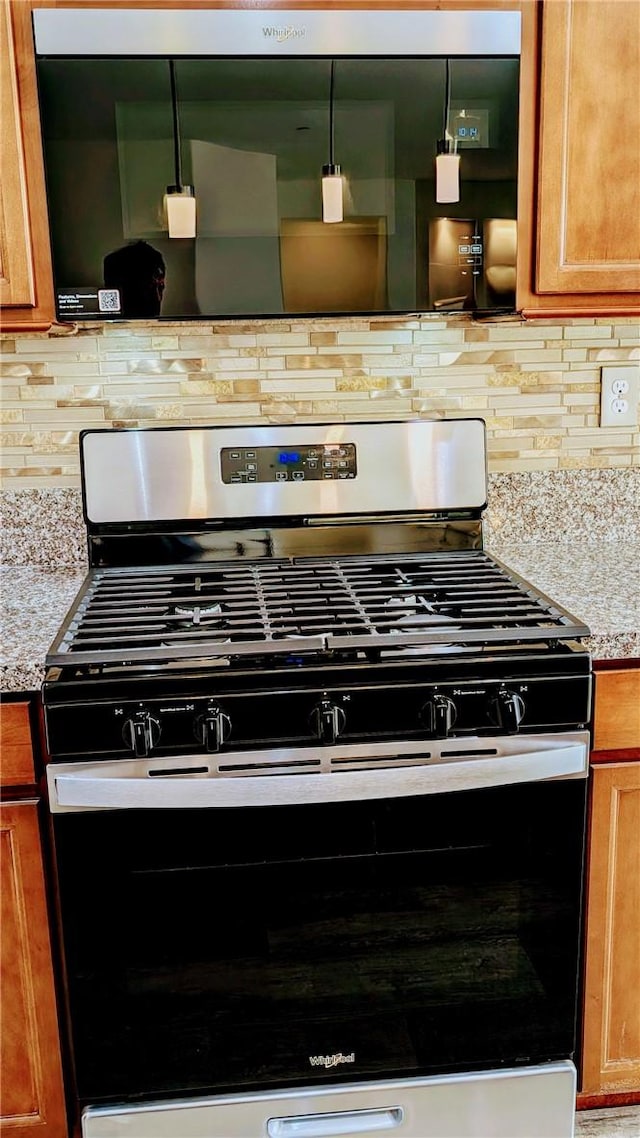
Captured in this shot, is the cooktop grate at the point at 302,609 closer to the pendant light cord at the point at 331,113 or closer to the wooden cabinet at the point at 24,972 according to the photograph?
the wooden cabinet at the point at 24,972

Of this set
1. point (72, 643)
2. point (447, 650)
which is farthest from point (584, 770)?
point (72, 643)

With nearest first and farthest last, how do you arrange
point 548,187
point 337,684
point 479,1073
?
point 337,684 < point 479,1073 < point 548,187

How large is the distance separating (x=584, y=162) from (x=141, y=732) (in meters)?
1.16

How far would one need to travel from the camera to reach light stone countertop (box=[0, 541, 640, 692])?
4.15ft

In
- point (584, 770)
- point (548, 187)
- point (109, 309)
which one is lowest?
point (584, 770)

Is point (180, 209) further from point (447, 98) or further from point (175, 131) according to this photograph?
point (447, 98)

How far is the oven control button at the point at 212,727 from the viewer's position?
1.19 m

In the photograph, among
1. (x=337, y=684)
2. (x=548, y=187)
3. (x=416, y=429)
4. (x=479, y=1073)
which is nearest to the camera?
(x=337, y=684)

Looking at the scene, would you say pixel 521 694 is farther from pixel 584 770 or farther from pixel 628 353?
pixel 628 353

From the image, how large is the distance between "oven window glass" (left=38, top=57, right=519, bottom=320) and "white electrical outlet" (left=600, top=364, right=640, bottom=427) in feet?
1.44

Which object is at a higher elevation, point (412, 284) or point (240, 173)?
point (240, 173)

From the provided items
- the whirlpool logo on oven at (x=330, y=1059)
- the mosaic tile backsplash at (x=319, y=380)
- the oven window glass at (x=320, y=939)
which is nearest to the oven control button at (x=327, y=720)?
the oven window glass at (x=320, y=939)

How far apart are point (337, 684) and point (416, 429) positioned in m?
0.71

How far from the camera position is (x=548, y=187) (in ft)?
4.88
